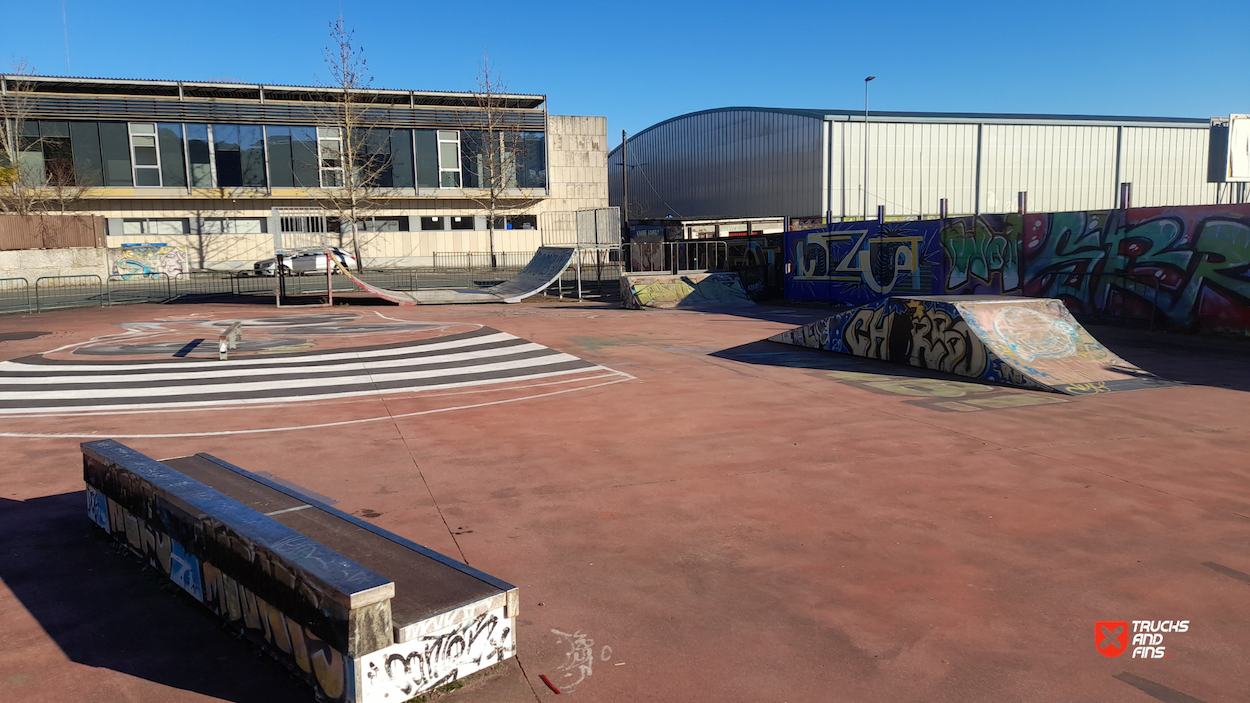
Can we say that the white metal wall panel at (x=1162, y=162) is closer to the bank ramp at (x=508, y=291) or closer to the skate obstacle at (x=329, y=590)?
the bank ramp at (x=508, y=291)

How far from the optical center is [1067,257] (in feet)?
59.6

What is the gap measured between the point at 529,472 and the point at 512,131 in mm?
44890

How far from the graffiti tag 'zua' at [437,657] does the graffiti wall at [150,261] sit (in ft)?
135

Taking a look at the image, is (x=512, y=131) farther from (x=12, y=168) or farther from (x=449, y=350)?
(x=449, y=350)

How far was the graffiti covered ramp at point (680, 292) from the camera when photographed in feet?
81.1

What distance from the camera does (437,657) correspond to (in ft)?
11.7

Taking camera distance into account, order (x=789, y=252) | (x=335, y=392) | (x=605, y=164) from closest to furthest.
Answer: (x=335, y=392)
(x=789, y=252)
(x=605, y=164)

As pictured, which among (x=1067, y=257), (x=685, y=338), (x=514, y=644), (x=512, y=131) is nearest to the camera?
(x=514, y=644)

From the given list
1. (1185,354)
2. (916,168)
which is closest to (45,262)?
(1185,354)

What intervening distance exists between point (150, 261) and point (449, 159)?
17182 mm

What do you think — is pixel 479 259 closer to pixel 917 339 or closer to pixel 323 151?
pixel 323 151

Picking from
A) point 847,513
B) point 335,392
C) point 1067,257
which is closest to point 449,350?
point 335,392

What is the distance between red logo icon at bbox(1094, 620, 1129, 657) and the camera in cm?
400

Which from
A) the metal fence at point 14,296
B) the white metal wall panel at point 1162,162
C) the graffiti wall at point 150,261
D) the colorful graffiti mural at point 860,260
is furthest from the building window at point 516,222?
the white metal wall panel at point 1162,162
